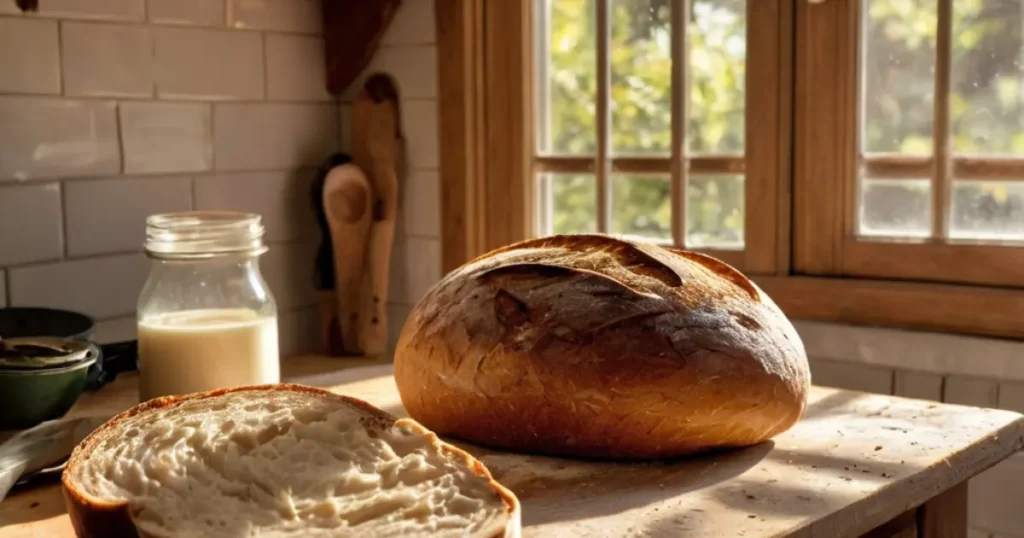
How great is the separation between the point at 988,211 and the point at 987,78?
0.18 metres

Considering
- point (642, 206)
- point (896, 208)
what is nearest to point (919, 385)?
point (896, 208)

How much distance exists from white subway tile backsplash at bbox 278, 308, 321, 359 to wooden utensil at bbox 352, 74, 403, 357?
0.14 meters

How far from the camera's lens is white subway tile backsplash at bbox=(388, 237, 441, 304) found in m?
1.99

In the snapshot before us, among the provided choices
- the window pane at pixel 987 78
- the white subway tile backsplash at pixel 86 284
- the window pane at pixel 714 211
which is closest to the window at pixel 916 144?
the window pane at pixel 987 78

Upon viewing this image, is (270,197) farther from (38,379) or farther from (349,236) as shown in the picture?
(38,379)

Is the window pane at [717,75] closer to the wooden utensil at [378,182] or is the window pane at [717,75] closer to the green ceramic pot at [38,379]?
the wooden utensil at [378,182]

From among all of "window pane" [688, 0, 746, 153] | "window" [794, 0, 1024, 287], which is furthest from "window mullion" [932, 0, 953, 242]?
"window pane" [688, 0, 746, 153]

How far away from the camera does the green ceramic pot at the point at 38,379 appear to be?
3.69 feet

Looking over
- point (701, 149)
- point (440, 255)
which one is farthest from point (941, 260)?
point (440, 255)

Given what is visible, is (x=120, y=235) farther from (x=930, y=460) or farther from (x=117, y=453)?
(x=930, y=460)

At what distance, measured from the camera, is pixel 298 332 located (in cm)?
201

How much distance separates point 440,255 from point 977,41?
3.14 ft

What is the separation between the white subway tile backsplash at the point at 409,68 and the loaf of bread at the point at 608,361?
33.3 inches

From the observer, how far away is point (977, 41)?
1.44 meters
